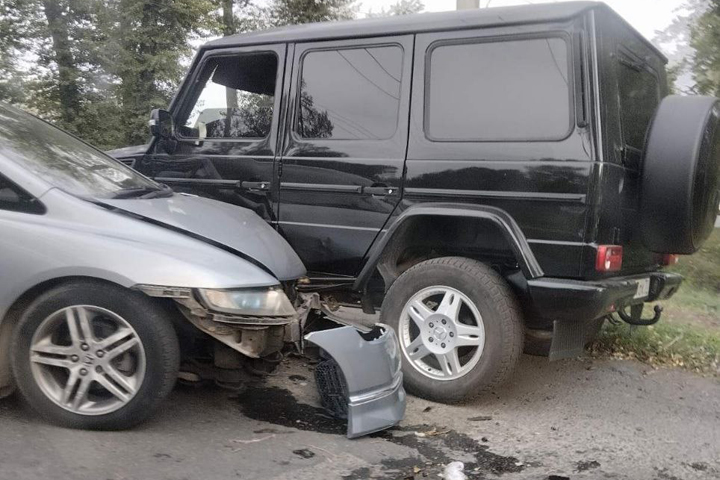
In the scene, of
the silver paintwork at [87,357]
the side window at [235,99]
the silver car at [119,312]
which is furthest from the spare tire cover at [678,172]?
the silver paintwork at [87,357]

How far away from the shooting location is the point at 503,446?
339cm

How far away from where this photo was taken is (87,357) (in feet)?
10.4

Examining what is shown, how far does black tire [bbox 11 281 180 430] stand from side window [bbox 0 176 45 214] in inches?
17.4

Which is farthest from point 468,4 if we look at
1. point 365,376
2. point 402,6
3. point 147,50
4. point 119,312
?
point 402,6

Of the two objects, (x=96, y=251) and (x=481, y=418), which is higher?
(x=96, y=251)

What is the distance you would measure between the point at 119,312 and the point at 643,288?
9.95 feet

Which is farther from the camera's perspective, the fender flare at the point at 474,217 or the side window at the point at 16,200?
the fender flare at the point at 474,217

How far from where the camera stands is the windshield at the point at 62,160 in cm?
351

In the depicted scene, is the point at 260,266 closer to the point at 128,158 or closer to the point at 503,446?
the point at 503,446

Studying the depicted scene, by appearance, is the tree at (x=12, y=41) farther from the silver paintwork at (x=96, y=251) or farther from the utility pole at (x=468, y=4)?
the silver paintwork at (x=96, y=251)

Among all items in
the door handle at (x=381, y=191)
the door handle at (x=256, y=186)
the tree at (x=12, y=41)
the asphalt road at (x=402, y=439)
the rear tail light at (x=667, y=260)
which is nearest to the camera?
the asphalt road at (x=402, y=439)

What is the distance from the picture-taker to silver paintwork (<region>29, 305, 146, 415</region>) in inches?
123

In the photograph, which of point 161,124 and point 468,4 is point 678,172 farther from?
point 468,4

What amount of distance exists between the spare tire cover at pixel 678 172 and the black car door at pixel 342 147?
4.77 feet
